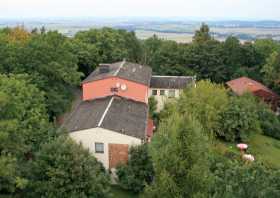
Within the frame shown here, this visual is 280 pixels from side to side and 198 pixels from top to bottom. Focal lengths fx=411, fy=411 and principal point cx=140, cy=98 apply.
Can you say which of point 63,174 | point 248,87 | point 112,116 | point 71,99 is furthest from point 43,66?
point 248,87

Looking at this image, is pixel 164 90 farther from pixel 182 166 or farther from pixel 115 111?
pixel 182 166

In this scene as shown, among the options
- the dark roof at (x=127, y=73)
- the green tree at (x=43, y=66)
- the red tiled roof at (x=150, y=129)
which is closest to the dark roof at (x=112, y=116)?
the red tiled roof at (x=150, y=129)

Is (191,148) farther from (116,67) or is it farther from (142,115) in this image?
(116,67)

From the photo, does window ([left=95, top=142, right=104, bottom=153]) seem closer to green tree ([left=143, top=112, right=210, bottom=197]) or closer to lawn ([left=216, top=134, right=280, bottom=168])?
green tree ([left=143, top=112, right=210, bottom=197])

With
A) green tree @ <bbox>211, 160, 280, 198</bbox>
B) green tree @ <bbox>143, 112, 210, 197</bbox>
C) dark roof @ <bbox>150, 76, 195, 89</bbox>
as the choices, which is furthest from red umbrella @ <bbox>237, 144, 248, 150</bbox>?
green tree @ <bbox>143, 112, 210, 197</bbox>

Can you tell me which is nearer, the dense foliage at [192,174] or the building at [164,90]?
the dense foliage at [192,174]

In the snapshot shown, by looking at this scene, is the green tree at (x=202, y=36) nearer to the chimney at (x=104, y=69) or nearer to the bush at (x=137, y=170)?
the chimney at (x=104, y=69)

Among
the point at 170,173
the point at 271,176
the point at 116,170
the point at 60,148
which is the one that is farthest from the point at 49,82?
the point at 271,176
